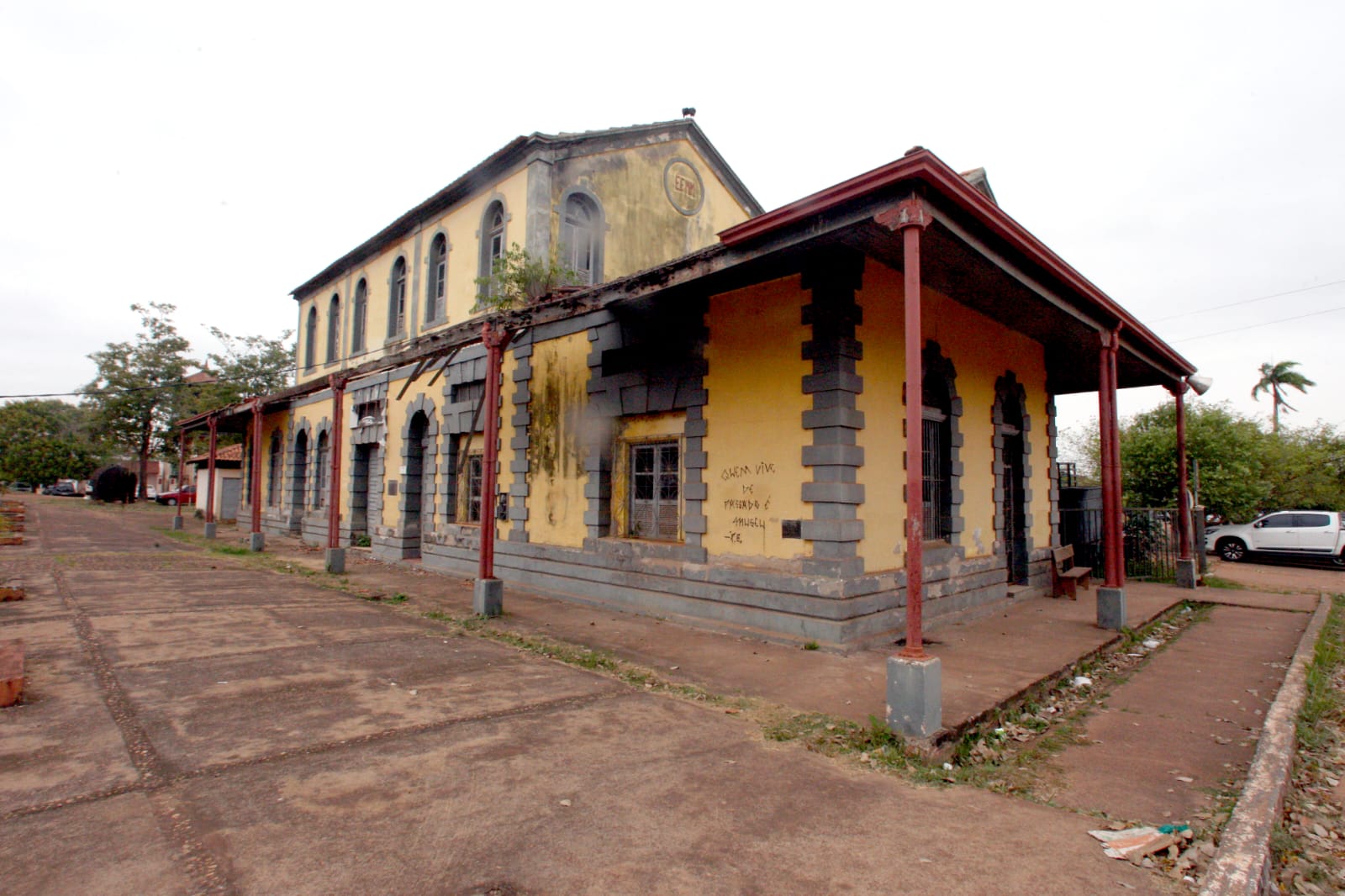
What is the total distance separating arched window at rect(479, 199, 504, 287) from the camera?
44.6 feet

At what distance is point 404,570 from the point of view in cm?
1332

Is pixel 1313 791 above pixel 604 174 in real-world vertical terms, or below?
below

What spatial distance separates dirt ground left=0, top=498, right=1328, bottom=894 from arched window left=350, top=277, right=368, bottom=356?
1349 cm

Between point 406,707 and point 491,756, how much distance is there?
1.25 metres

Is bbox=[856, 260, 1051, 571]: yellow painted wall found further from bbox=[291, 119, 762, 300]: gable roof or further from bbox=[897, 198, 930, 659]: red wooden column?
bbox=[291, 119, 762, 300]: gable roof

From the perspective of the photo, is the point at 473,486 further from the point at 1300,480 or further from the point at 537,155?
the point at 1300,480

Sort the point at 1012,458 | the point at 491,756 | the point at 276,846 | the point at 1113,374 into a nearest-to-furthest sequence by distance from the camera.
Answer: the point at 276,846, the point at 491,756, the point at 1113,374, the point at 1012,458

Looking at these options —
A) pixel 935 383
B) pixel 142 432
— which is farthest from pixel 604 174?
pixel 142 432

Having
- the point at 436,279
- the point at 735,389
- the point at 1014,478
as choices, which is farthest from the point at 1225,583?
the point at 436,279

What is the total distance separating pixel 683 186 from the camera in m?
15.4

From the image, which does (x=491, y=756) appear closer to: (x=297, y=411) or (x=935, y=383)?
(x=935, y=383)

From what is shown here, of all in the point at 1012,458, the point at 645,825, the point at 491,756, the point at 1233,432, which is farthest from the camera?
the point at 1233,432

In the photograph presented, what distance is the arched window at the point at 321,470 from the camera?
18.8 meters

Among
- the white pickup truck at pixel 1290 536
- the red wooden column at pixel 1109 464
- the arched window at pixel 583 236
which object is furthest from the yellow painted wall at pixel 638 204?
the white pickup truck at pixel 1290 536
